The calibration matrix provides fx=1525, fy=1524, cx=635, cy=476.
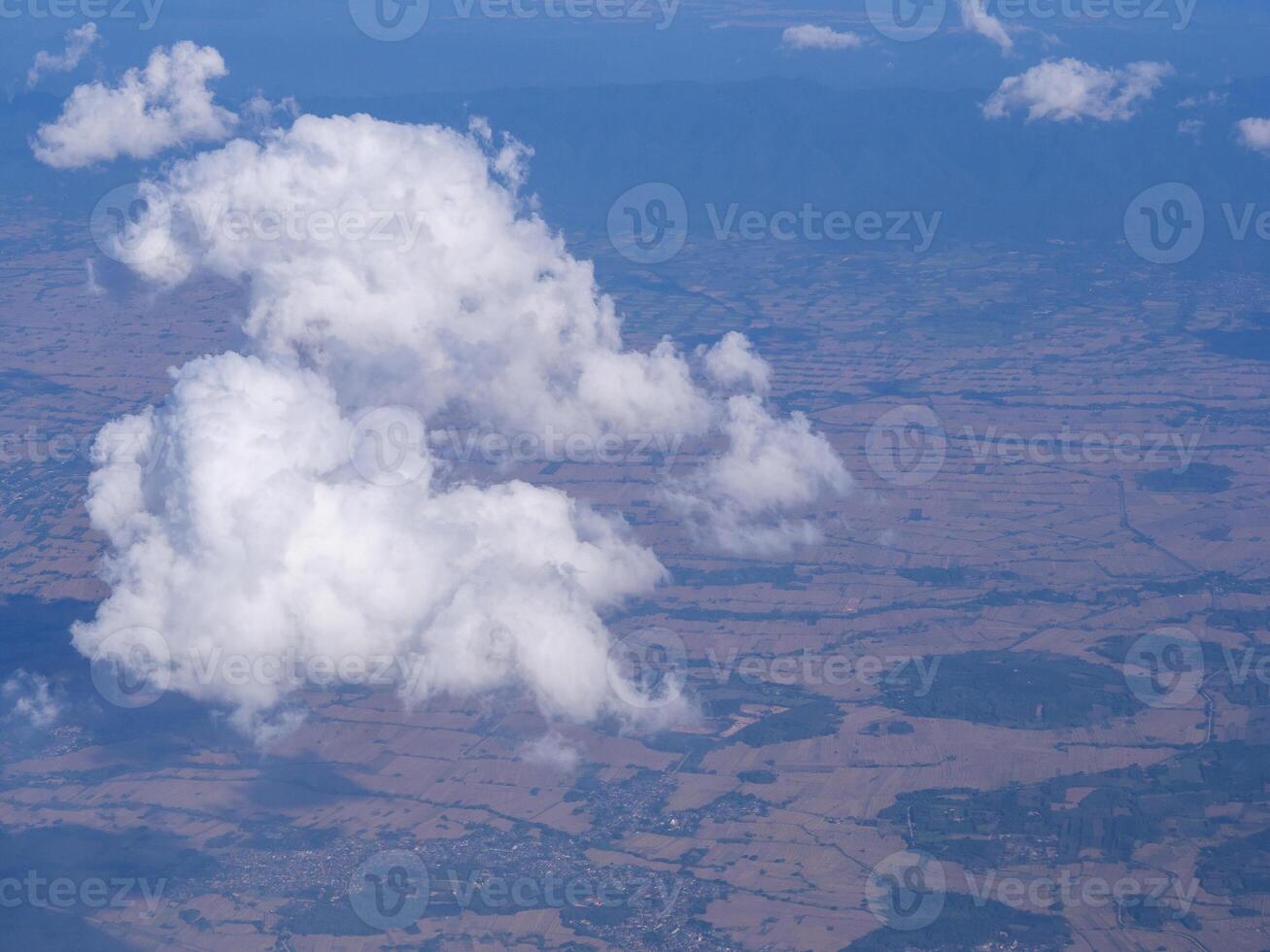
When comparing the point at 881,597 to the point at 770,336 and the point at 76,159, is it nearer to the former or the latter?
the point at 770,336

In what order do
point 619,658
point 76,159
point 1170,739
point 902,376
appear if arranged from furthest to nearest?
point 76,159 < point 902,376 < point 619,658 < point 1170,739

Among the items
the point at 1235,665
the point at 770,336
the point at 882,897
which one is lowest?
the point at 882,897

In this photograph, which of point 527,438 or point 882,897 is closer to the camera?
point 882,897

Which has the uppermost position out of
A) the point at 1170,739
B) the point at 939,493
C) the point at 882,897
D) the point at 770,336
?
the point at 770,336

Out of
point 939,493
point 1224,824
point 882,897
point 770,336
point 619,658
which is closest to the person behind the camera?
point 882,897

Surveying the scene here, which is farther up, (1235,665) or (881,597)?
(881,597)

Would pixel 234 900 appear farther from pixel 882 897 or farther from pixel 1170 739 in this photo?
pixel 1170 739

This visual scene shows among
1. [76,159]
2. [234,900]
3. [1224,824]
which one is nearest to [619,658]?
[234,900]

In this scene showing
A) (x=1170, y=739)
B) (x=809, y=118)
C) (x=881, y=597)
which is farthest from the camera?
(x=809, y=118)

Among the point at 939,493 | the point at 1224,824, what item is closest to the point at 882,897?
the point at 1224,824
